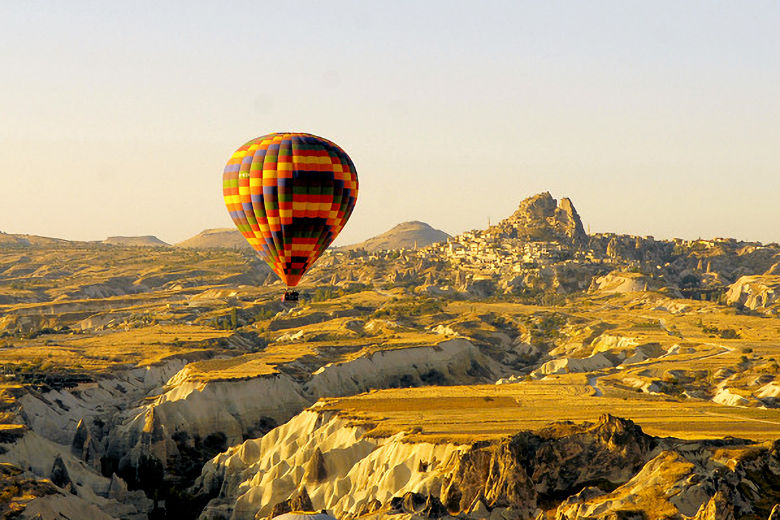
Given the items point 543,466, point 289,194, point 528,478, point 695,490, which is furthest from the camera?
point 289,194

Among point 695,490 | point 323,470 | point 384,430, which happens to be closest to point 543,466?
point 695,490

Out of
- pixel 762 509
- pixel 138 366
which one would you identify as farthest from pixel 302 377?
pixel 762 509

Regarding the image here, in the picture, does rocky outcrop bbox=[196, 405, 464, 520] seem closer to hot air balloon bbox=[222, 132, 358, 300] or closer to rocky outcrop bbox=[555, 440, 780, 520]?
rocky outcrop bbox=[555, 440, 780, 520]

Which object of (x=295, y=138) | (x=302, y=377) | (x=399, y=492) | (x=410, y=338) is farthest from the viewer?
(x=410, y=338)

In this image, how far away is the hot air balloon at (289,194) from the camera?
93.2m

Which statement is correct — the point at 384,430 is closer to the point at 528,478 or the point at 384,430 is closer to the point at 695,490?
the point at 528,478

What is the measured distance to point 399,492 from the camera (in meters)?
86.0

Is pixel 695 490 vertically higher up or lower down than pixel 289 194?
lower down

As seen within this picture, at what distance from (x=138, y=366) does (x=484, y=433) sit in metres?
83.0

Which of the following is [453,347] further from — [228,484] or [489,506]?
[489,506]

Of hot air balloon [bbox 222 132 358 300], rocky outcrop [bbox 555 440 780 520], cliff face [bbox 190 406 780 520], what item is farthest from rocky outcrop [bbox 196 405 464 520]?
hot air balloon [bbox 222 132 358 300]

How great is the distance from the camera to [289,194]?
93250mm

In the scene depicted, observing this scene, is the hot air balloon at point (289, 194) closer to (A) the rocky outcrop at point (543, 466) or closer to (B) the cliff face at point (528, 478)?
(B) the cliff face at point (528, 478)

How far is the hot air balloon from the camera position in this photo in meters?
93.2
